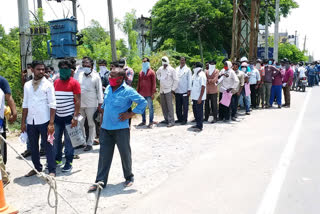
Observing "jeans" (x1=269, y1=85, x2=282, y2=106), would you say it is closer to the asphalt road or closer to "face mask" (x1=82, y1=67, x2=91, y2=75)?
the asphalt road

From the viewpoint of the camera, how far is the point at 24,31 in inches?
347

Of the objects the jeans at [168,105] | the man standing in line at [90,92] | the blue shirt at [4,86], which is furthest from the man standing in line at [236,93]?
the blue shirt at [4,86]

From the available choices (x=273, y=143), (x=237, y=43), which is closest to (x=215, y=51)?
(x=237, y=43)

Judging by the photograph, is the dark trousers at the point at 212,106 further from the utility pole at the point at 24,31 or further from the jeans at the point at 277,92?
the utility pole at the point at 24,31

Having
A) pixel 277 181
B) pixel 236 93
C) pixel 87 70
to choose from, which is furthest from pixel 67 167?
pixel 236 93

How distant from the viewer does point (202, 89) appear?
8273 mm

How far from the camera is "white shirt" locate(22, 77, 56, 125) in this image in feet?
15.9

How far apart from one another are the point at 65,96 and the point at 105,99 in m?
1.16

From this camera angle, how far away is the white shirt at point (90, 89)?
6.61 m

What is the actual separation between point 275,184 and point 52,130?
3452 mm

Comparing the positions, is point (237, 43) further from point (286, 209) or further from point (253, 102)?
point (286, 209)

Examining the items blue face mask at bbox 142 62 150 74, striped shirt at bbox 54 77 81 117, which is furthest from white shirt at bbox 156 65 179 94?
striped shirt at bbox 54 77 81 117

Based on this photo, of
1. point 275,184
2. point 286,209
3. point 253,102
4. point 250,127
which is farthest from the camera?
point 253,102

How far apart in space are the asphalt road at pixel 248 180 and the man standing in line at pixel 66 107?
182 centimetres
